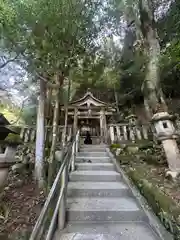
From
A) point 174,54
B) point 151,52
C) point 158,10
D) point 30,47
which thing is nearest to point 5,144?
point 30,47

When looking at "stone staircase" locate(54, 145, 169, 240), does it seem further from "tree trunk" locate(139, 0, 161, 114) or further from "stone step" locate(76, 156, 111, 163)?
"tree trunk" locate(139, 0, 161, 114)

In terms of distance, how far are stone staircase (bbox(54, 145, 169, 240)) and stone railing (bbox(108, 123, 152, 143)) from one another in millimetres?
3131

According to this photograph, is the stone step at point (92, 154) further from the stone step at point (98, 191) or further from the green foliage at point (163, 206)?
the green foliage at point (163, 206)

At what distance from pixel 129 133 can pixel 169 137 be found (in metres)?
3.27

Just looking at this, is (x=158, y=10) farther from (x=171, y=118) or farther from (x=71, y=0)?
(x=171, y=118)

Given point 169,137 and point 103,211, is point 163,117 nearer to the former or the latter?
point 169,137

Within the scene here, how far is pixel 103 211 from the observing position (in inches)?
100

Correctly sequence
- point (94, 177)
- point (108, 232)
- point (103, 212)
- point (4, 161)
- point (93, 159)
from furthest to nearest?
point (93, 159) → point (94, 177) → point (4, 161) → point (103, 212) → point (108, 232)

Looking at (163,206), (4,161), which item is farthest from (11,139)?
(163,206)

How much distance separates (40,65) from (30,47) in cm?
59

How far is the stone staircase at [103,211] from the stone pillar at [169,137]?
3.92 ft

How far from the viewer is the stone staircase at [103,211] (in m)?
2.15

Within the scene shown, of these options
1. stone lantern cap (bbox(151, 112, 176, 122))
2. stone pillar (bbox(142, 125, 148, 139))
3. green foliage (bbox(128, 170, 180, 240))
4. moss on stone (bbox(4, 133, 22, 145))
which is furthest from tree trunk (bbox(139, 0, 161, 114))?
moss on stone (bbox(4, 133, 22, 145))

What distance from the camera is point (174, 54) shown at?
368cm
